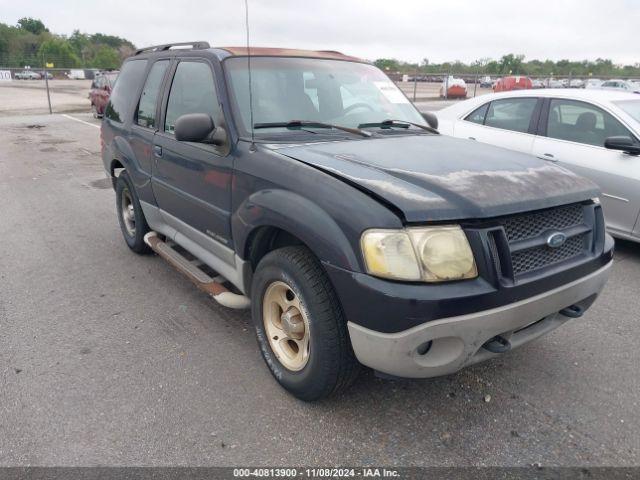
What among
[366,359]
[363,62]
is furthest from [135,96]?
[366,359]

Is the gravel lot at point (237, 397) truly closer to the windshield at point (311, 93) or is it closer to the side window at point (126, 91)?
the windshield at point (311, 93)

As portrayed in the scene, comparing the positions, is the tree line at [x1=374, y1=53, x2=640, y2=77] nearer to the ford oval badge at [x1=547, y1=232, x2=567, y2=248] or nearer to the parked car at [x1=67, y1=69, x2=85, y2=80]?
the parked car at [x1=67, y1=69, x2=85, y2=80]

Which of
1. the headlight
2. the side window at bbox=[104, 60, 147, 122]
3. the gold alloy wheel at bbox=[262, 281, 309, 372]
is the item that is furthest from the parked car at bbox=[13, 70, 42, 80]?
the headlight

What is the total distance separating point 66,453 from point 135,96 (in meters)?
3.18

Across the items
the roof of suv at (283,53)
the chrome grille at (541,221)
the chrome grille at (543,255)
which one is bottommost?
the chrome grille at (543,255)

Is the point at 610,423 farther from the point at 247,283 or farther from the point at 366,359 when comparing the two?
the point at 247,283

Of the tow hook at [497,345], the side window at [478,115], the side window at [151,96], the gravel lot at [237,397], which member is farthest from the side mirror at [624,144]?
the side window at [151,96]

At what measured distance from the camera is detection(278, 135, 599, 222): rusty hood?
222 centimetres

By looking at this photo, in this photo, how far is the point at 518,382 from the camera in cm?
296

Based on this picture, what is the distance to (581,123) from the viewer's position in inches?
213

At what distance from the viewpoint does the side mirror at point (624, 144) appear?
4.78 metres

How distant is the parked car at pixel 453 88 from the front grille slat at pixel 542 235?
30664 mm

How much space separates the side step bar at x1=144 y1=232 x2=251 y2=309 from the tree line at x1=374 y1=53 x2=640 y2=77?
49.4 metres

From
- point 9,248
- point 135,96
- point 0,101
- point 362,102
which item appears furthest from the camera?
point 0,101
